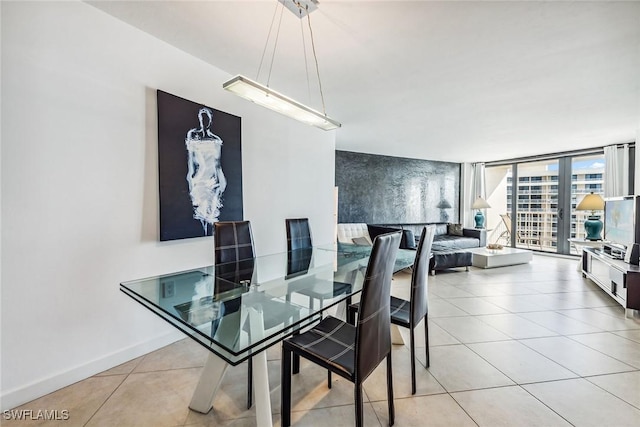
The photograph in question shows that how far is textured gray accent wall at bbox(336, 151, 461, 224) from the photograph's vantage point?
233 inches

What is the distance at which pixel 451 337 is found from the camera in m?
2.38

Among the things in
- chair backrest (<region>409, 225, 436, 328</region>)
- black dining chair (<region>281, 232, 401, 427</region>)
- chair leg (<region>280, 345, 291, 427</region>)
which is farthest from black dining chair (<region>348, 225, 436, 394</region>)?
chair leg (<region>280, 345, 291, 427</region>)

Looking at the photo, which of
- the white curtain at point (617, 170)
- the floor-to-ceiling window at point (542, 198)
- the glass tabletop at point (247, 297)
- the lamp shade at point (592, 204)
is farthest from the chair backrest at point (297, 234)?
the white curtain at point (617, 170)

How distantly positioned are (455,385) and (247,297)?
144 centimetres

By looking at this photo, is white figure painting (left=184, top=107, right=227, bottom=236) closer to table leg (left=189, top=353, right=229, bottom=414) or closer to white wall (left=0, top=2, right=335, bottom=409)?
white wall (left=0, top=2, right=335, bottom=409)

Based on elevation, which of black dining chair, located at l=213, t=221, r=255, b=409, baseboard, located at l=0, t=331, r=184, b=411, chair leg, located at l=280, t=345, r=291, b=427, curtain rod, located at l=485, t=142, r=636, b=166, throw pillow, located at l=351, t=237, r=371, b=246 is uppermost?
curtain rod, located at l=485, t=142, r=636, b=166

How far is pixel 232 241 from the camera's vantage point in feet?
7.41

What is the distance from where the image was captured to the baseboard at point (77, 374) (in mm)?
1542

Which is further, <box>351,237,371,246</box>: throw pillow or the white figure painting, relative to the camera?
<box>351,237,371,246</box>: throw pillow

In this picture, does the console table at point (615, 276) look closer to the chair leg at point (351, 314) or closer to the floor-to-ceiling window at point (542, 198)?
the floor-to-ceiling window at point (542, 198)

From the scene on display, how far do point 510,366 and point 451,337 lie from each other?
19.0 inches

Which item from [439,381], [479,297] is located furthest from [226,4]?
[479,297]

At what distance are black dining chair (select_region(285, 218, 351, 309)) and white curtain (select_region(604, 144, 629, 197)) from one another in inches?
232

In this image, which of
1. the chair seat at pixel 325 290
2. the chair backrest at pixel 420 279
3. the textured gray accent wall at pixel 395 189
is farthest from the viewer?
the textured gray accent wall at pixel 395 189
